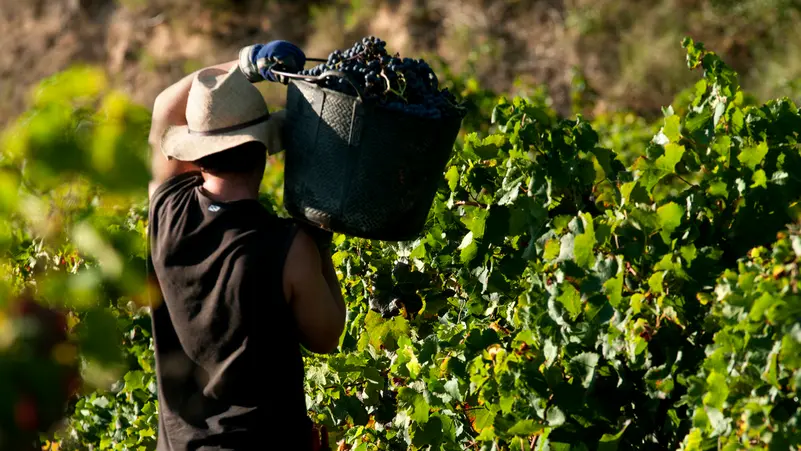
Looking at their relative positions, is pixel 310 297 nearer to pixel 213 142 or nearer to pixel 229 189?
pixel 229 189

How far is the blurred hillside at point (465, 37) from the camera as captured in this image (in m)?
12.2

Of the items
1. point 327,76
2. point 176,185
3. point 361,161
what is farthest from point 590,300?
point 176,185

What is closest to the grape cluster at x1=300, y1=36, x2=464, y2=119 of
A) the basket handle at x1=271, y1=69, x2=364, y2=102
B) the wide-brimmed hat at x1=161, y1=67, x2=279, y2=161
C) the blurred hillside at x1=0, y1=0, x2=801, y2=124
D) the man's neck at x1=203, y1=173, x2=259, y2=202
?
the basket handle at x1=271, y1=69, x2=364, y2=102

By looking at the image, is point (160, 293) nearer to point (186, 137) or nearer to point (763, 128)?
point (186, 137)

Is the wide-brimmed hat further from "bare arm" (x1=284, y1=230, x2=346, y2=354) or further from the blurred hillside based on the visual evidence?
the blurred hillside

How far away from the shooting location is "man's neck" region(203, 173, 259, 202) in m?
2.63

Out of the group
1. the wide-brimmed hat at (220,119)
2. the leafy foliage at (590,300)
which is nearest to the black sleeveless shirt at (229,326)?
the wide-brimmed hat at (220,119)

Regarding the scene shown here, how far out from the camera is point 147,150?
4.04ft

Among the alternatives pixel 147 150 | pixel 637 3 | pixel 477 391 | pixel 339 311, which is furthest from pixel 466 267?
pixel 637 3

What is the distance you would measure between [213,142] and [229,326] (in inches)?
17.2

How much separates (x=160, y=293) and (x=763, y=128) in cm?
158

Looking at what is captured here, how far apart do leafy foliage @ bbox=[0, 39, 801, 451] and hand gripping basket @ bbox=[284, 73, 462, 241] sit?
36cm

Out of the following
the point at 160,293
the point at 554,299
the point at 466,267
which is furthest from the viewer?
the point at 466,267

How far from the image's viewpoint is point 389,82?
8.13ft
